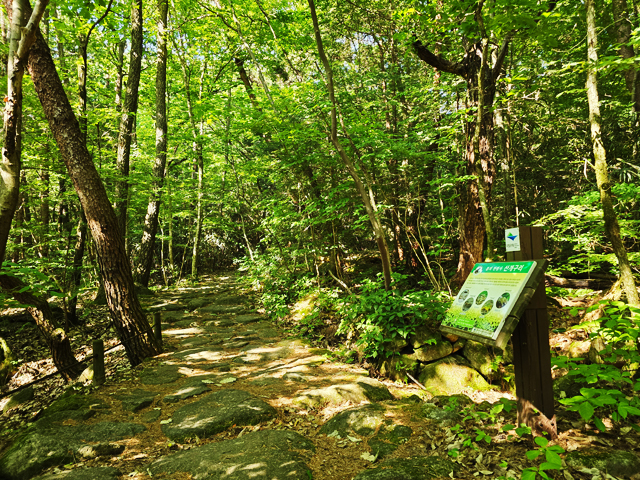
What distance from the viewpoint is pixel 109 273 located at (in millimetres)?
5336

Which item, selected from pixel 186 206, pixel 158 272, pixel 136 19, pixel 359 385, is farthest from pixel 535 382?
pixel 158 272

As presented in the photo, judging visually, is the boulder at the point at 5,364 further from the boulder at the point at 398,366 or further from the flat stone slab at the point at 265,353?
the boulder at the point at 398,366

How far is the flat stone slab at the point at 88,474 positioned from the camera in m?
2.62

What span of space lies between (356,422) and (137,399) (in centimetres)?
295

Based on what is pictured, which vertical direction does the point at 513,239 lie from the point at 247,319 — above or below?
above

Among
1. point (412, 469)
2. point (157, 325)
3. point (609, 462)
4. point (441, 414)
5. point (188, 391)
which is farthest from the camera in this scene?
point (157, 325)

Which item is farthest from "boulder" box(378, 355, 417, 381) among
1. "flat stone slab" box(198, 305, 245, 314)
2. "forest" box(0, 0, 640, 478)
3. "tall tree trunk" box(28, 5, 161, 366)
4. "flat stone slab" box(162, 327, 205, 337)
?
"flat stone slab" box(198, 305, 245, 314)

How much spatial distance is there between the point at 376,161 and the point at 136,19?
766cm

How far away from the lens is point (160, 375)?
5.18 metres

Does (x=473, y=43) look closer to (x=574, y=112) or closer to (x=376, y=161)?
(x=376, y=161)

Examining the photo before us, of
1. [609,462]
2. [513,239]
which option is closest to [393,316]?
[513,239]

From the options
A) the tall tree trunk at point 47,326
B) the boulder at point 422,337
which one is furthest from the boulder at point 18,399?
the boulder at point 422,337

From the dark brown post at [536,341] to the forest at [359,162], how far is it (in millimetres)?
231

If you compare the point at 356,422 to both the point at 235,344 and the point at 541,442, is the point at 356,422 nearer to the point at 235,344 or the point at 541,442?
the point at 541,442
